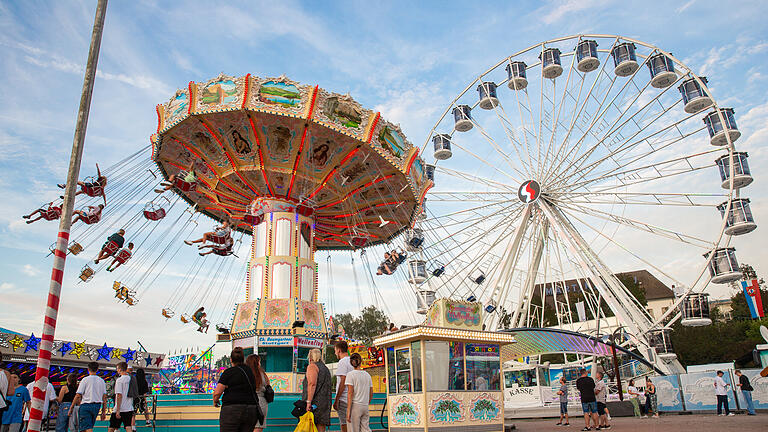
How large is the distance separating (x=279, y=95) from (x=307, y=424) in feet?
37.8

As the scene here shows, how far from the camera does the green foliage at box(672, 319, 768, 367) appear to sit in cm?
4325

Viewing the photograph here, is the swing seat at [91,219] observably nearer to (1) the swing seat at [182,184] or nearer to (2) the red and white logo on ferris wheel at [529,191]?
(1) the swing seat at [182,184]

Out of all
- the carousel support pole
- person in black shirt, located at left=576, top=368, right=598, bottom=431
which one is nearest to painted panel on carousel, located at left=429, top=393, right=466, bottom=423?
person in black shirt, located at left=576, top=368, right=598, bottom=431

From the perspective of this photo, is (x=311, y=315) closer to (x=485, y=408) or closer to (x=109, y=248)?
(x=109, y=248)

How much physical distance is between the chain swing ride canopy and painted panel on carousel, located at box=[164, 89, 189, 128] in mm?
37

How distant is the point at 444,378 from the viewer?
10812mm

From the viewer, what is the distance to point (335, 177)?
1917 cm

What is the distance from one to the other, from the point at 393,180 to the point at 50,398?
1279 centimetres

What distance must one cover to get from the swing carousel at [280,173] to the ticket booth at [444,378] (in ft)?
22.7

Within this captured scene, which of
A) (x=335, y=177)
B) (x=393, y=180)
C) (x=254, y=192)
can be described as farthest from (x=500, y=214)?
(x=254, y=192)

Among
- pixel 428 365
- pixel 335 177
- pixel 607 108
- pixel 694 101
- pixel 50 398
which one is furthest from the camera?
pixel 607 108

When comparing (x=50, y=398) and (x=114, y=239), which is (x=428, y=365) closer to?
(x=50, y=398)

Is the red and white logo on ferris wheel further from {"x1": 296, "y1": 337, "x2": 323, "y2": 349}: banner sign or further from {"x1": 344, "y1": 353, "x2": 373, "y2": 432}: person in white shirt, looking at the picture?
{"x1": 344, "y1": 353, "x2": 373, "y2": 432}: person in white shirt

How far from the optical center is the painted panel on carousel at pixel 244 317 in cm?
1772
